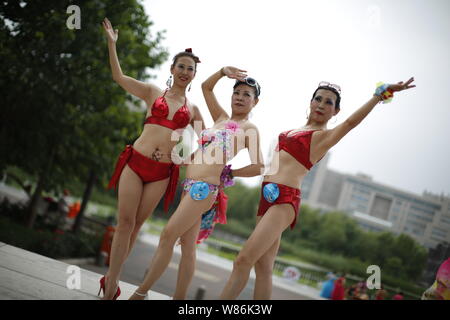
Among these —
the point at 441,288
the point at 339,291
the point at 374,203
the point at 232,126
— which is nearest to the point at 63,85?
the point at 232,126

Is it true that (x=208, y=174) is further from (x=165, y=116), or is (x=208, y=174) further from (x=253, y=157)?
(x=165, y=116)

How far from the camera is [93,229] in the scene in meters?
18.1

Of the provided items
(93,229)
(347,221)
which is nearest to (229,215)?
(347,221)

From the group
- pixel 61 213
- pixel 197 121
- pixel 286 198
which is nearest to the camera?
pixel 286 198

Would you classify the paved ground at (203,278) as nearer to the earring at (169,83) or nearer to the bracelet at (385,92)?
the earring at (169,83)

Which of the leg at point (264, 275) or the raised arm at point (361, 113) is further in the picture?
the leg at point (264, 275)

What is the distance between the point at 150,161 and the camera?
3641 mm

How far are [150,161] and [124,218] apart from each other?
585 mm

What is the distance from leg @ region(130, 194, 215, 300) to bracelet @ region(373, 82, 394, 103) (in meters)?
1.71

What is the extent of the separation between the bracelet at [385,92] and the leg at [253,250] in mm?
1246

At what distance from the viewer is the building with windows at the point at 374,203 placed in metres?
8.72

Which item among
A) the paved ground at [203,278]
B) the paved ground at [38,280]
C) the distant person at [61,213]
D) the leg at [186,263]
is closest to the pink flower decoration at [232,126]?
the leg at [186,263]
